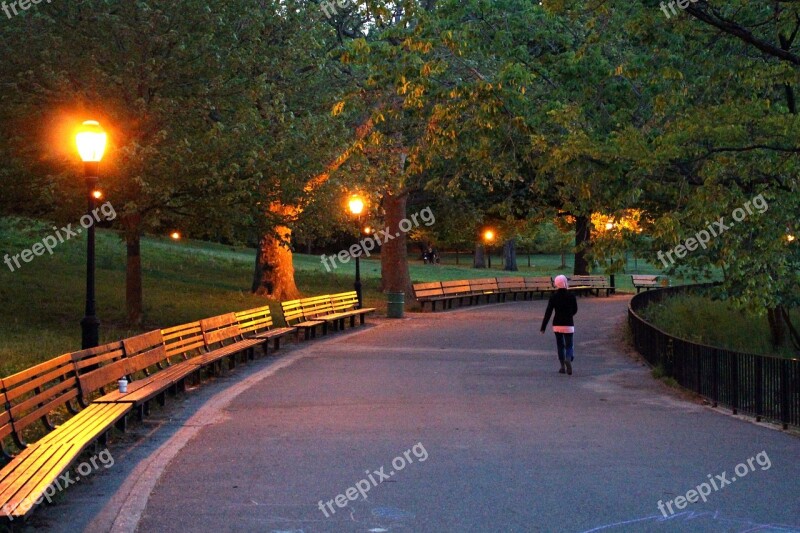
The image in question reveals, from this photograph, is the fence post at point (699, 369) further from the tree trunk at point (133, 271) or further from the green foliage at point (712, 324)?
the tree trunk at point (133, 271)

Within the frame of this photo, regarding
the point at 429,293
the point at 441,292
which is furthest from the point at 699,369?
the point at 441,292

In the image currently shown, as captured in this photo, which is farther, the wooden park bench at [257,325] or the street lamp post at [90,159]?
the wooden park bench at [257,325]

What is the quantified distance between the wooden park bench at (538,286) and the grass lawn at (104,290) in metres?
→ 6.66

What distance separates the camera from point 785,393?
10258 mm

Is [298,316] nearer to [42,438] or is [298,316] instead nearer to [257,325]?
[257,325]

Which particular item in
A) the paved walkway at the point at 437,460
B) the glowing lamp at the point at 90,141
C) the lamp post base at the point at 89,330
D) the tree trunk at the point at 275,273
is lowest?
the paved walkway at the point at 437,460

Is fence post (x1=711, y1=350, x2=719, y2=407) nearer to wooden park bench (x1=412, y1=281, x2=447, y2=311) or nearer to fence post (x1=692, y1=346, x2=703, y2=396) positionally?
fence post (x1=692, y1=346, x2=703, y2=396)

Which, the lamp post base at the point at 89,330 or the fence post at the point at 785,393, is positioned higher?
the lamp post base at the point at 89,330

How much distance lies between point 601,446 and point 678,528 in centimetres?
272

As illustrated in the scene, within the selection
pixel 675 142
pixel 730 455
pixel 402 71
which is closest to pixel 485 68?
pixel 402 71

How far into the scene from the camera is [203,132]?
20.9 meters

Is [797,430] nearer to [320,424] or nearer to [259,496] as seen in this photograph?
[320,424]

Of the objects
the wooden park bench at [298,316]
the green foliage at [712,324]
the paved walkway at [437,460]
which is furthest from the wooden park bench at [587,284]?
the paved walkway at [437,460]

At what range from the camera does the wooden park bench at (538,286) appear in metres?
39.2
